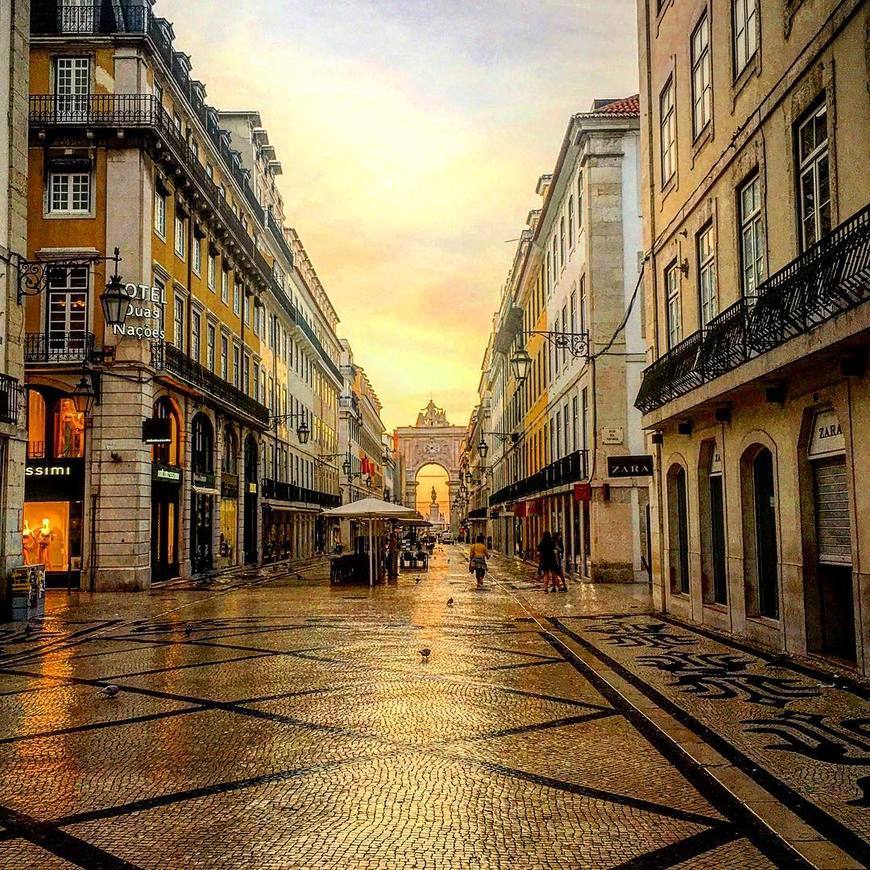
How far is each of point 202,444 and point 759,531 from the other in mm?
24916

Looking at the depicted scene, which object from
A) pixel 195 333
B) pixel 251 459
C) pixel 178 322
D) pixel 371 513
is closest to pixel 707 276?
pixel 371 513

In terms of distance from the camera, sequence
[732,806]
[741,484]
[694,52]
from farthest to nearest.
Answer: [694,52] < [741,484] < [732,806]

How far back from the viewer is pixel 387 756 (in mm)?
7258

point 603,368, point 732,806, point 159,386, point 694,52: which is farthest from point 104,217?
point 732,806

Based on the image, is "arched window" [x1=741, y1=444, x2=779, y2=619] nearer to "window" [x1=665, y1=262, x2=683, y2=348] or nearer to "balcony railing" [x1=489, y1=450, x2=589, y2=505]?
"window" [x1=665, y1=262, x2=683, y2=348]

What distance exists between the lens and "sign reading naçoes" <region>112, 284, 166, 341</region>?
Answer: 27.3 metres

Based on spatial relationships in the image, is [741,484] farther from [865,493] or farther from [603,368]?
[603,368]

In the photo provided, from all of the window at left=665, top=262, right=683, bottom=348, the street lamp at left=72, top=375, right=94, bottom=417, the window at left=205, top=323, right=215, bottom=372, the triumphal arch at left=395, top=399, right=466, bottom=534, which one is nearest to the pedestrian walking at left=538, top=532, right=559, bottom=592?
the window at left=665, top=262, right=683, bottom=348

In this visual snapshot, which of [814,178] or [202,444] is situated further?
[202,444]

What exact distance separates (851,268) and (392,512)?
21.2 metres

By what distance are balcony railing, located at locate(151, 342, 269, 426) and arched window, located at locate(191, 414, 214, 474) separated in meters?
1.03

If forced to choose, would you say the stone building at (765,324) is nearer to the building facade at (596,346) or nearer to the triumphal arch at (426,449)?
the building facade at (596,346)

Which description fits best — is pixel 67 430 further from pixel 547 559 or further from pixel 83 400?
pixel 547 559

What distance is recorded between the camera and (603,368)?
98.1 ft
